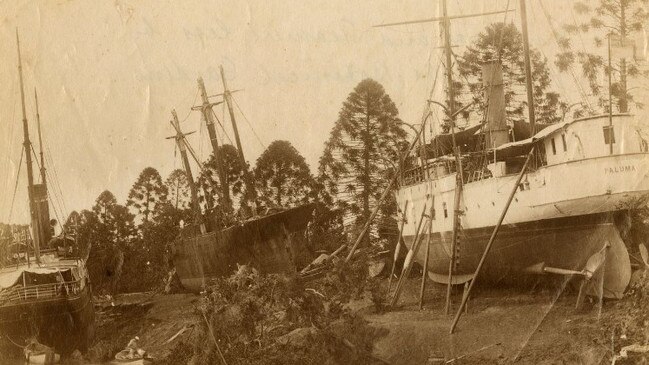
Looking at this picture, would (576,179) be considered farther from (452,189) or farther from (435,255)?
(435,255)

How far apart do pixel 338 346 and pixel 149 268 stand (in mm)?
24801

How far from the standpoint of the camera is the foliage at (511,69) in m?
29.0

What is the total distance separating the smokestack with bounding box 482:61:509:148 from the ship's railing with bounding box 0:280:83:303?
16622 millimetres

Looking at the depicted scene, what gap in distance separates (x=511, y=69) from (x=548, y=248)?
719 inches

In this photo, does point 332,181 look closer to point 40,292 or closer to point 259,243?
point 259,243

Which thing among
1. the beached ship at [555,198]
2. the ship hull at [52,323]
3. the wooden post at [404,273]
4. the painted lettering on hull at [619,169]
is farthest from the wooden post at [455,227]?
the ship hull at [52,323]

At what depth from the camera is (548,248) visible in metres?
16.8

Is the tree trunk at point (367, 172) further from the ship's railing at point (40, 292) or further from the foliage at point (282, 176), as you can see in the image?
the ship's railing at point (40, 292)

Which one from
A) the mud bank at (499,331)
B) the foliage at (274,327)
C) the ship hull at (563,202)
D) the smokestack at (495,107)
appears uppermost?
the smokestack at (495,107)

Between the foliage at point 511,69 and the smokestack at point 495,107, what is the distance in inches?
99.9

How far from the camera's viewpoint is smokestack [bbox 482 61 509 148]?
24.0 m

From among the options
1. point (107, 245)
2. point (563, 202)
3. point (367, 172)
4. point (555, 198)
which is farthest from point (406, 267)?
point (107, 245)

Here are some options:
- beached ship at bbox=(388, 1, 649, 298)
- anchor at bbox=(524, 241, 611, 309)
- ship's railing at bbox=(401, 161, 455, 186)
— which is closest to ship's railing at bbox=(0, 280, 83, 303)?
beached ship at bbox=(388, 1, 649, 298)

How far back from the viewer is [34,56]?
41.8ft
